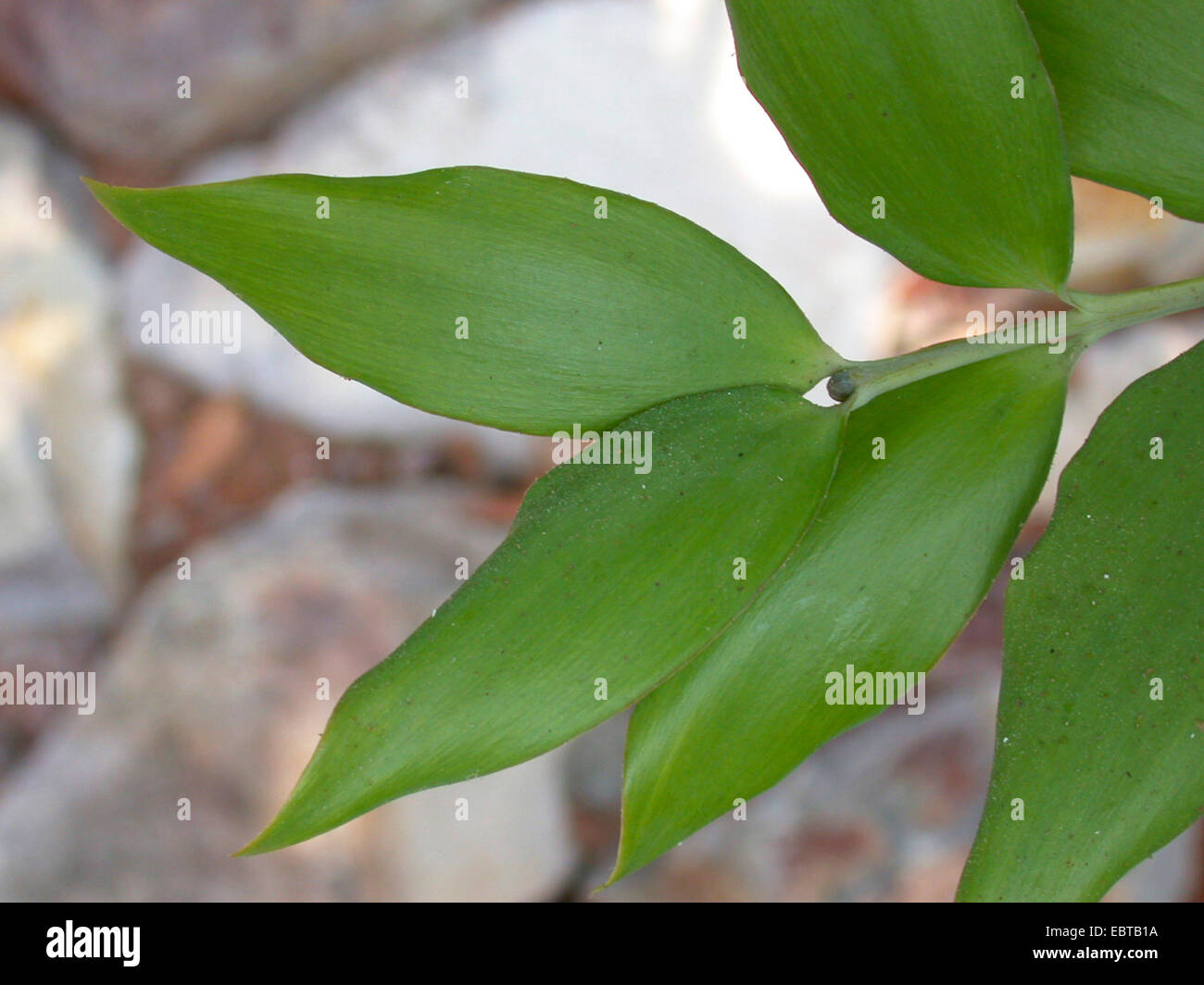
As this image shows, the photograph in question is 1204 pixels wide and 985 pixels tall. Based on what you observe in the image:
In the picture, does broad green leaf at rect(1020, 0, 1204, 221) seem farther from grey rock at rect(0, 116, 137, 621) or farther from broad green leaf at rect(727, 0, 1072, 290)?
grey rock at rect(0, 116, 137, 621)

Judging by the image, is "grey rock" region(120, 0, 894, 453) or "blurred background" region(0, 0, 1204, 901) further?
"grey rock" region(120, 0, 894, 453)

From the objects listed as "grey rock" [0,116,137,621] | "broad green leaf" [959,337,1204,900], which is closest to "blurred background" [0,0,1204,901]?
"grey rock" [0,116,137,621]

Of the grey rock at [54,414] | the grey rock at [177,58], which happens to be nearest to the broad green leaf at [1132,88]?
the grey rock at [177,58]

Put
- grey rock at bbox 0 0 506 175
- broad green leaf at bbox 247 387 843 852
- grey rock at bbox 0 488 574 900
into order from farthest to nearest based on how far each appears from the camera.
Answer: grey rock at bbox 0 0 506 175 < grey rock at bbox 0 488 574 900 < broad green leaf at bbox 247 387 843 852

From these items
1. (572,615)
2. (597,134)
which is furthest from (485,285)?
(597,134)

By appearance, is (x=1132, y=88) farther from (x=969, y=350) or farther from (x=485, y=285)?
(x=485, y=285)

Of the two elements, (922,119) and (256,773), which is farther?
(256,773)
